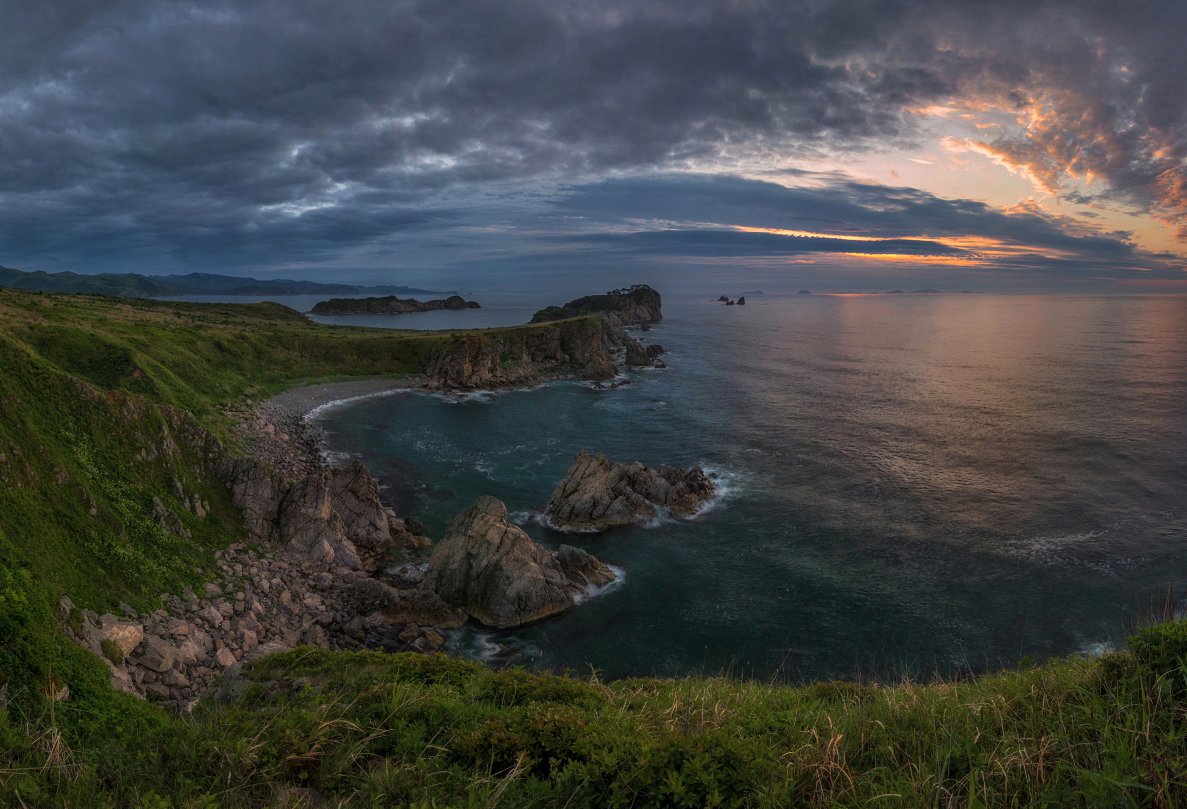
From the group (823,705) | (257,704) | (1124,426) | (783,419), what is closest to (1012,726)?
(823,705)

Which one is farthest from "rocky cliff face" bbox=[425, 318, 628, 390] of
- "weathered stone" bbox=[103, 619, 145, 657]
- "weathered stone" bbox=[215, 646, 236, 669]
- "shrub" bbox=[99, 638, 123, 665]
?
"shrub" bbox=[99, 638, 123, 665]

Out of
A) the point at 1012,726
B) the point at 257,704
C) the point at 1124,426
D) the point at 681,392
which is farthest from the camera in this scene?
the point at 681,392

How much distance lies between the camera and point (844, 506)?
4609 centimetres

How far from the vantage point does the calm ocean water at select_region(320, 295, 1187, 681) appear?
97.3 feet

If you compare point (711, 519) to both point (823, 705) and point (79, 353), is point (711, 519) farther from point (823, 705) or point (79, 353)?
point (79, 353)

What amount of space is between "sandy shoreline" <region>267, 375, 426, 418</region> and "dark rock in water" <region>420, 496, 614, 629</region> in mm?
49259

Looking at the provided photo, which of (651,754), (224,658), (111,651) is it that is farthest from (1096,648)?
(111,651)

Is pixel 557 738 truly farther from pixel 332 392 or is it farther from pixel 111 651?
pixel 332 392

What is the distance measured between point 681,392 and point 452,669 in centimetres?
8051

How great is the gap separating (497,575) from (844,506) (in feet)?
96.9

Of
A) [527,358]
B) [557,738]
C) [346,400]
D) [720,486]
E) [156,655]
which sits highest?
[527,358]

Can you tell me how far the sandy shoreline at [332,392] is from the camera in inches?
3034

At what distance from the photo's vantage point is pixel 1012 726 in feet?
26.2

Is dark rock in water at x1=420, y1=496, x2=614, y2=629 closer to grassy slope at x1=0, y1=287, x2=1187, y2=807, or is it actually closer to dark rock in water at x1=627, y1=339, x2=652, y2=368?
grassy slope at x1=0, y1=287, x2=1187, y2=807
